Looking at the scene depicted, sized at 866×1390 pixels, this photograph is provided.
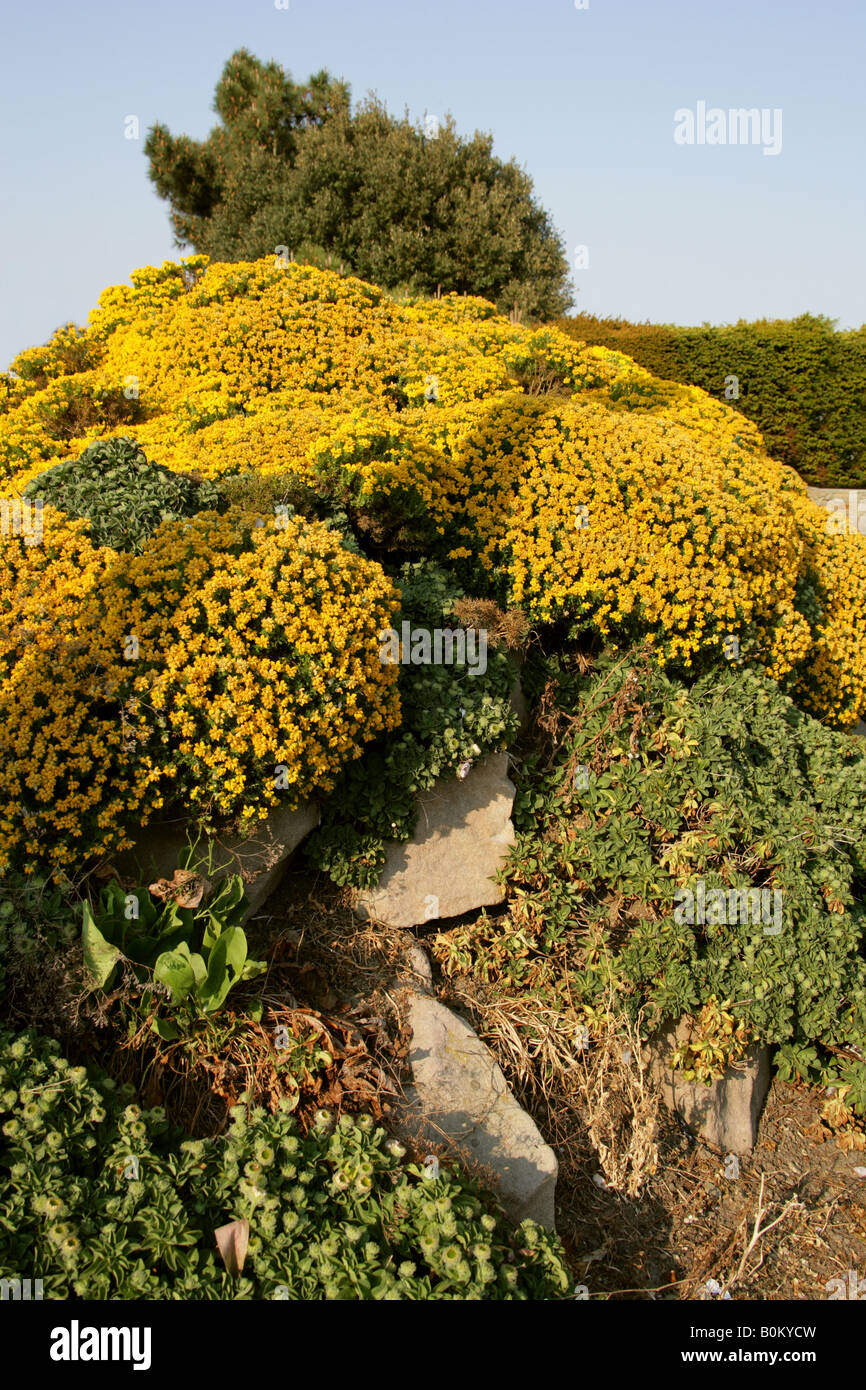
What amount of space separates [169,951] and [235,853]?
0.66 meters

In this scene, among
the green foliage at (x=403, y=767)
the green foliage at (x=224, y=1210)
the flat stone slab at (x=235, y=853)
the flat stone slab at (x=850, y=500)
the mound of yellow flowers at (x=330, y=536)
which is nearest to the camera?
the green foliage at (x=224, y=1210)

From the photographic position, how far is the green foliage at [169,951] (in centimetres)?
328

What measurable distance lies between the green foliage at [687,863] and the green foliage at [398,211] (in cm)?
1065

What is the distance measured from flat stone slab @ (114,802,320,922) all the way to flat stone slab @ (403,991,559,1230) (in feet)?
2.93

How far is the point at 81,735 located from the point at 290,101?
688 inches

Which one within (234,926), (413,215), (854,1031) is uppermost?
(413,215)

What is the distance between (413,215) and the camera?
1444 cm

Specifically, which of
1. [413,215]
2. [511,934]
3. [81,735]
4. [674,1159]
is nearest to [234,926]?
[81,735]

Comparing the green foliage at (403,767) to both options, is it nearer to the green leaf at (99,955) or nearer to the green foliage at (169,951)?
the green foliage at (169,951)

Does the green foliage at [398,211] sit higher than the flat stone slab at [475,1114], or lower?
higher

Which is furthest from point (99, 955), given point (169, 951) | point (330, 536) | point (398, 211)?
point (398, 211)

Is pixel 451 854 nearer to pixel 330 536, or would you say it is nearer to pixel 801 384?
pixel 330 536

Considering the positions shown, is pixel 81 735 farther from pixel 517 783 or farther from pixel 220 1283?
pixel 517 783

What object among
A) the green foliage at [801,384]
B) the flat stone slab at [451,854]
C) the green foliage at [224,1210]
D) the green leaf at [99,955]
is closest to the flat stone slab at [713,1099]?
the flat stone slab at [451,854]
